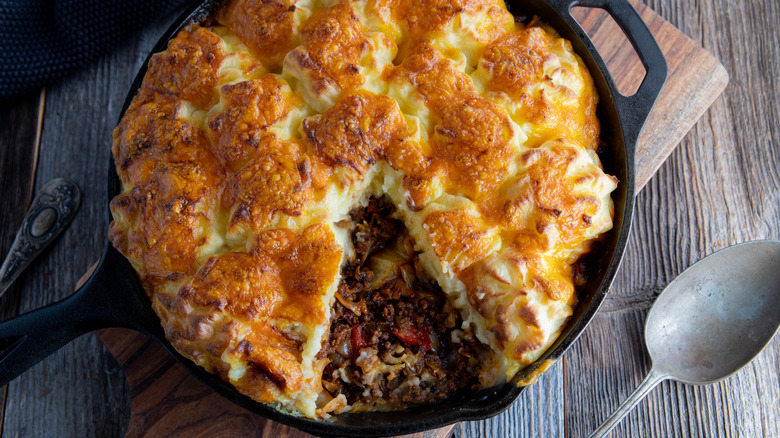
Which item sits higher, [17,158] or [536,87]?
[536,87]

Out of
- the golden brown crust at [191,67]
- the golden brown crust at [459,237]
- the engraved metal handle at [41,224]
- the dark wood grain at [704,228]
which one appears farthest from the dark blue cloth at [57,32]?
the dark wood grain at [704,228]

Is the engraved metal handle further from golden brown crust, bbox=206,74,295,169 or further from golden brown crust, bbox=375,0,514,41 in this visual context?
golden brown crust, bbox=375,0,514,41

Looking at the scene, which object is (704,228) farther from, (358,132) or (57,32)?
(57,32)

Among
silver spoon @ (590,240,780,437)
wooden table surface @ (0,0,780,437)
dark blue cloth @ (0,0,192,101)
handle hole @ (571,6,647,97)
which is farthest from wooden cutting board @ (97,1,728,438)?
dark blue cloth @ (0,0,192,101)

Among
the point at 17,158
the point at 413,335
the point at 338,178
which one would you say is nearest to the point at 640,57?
the point at 338,178

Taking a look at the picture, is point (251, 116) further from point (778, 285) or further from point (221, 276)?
point (778, 285)

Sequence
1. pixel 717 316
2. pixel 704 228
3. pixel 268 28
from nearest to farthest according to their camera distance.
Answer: pixel 268 28 → pixel 717 316 → pixel 704 228
